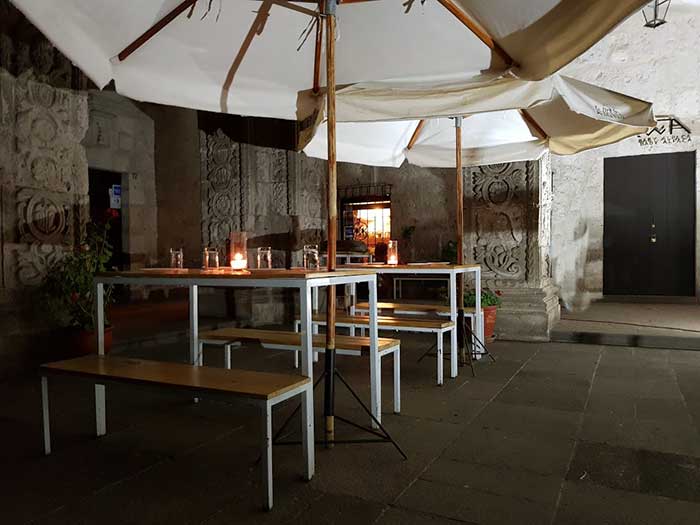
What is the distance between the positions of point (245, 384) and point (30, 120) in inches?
133

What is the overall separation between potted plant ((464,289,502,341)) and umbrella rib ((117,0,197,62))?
397cm

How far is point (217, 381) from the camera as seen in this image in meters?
2.33

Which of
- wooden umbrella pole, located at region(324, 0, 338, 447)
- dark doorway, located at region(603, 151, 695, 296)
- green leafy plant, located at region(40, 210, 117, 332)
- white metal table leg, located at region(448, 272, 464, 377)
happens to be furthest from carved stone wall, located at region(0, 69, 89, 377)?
dark doorway, located at region(603, 151, 695, 296)

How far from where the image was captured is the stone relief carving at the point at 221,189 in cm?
730

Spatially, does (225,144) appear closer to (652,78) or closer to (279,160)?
(279,160)

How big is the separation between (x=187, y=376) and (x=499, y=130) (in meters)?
3.90

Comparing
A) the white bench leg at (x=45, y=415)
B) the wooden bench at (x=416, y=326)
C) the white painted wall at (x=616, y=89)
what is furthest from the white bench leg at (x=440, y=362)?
the white painted wall at (x=616, y=89)

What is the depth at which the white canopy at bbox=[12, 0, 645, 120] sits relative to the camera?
9.49ft

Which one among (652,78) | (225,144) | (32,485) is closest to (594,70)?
(652,78)

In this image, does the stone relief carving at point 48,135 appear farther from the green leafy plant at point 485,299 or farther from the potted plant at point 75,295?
the green leafy plant at point 485,299

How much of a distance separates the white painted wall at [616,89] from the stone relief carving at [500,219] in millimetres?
2765

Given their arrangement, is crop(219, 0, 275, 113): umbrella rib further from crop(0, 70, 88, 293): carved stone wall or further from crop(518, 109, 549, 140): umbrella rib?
crop(518, 109, 549, 140): umbrella rib

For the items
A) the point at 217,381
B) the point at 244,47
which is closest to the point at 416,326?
the point at 217,381

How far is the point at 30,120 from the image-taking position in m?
4.34
